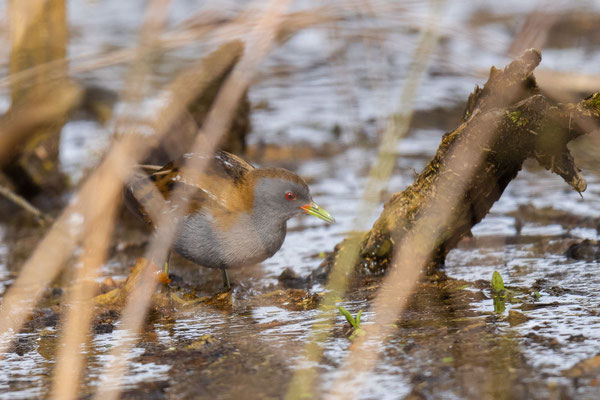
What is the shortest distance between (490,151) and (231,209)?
148cm

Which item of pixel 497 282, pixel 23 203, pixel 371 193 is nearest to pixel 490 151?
pixel 497 282

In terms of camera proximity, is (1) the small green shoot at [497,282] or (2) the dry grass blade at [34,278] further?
(1) the small green shoot at [497,282]

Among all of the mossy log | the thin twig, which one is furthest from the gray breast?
the thin twig

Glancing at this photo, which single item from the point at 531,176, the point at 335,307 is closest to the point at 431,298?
the point at 335,307

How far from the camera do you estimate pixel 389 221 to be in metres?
4.85

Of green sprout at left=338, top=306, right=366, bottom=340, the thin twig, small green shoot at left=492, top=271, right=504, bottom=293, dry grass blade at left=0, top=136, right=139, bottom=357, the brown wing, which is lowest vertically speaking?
green sprout at left=338, top=306, right=366, bottom=340

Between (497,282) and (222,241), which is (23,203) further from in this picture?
(497,282)

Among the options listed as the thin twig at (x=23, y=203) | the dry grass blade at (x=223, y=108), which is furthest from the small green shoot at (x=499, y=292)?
the thin twig at (x=23, y=203)

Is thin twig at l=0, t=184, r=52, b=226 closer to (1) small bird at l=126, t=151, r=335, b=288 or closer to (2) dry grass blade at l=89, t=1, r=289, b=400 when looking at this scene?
(1) small bird at l=126, t=151, r=335, b=288

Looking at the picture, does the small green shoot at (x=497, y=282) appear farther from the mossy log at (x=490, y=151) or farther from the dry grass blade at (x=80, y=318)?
the dry grass blade at (x=80, y=318)

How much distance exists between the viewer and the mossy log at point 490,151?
4.09 meters

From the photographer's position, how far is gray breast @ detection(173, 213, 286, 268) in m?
4.64

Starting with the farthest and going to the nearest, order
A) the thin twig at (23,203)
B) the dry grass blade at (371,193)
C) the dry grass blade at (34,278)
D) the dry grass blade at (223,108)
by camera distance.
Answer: the thin twig at (23,203) → the dry grass blade at (34,278) → the dry grass blade at (371,193) → the dry grass blade at (223,108)

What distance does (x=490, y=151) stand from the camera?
4328mm
